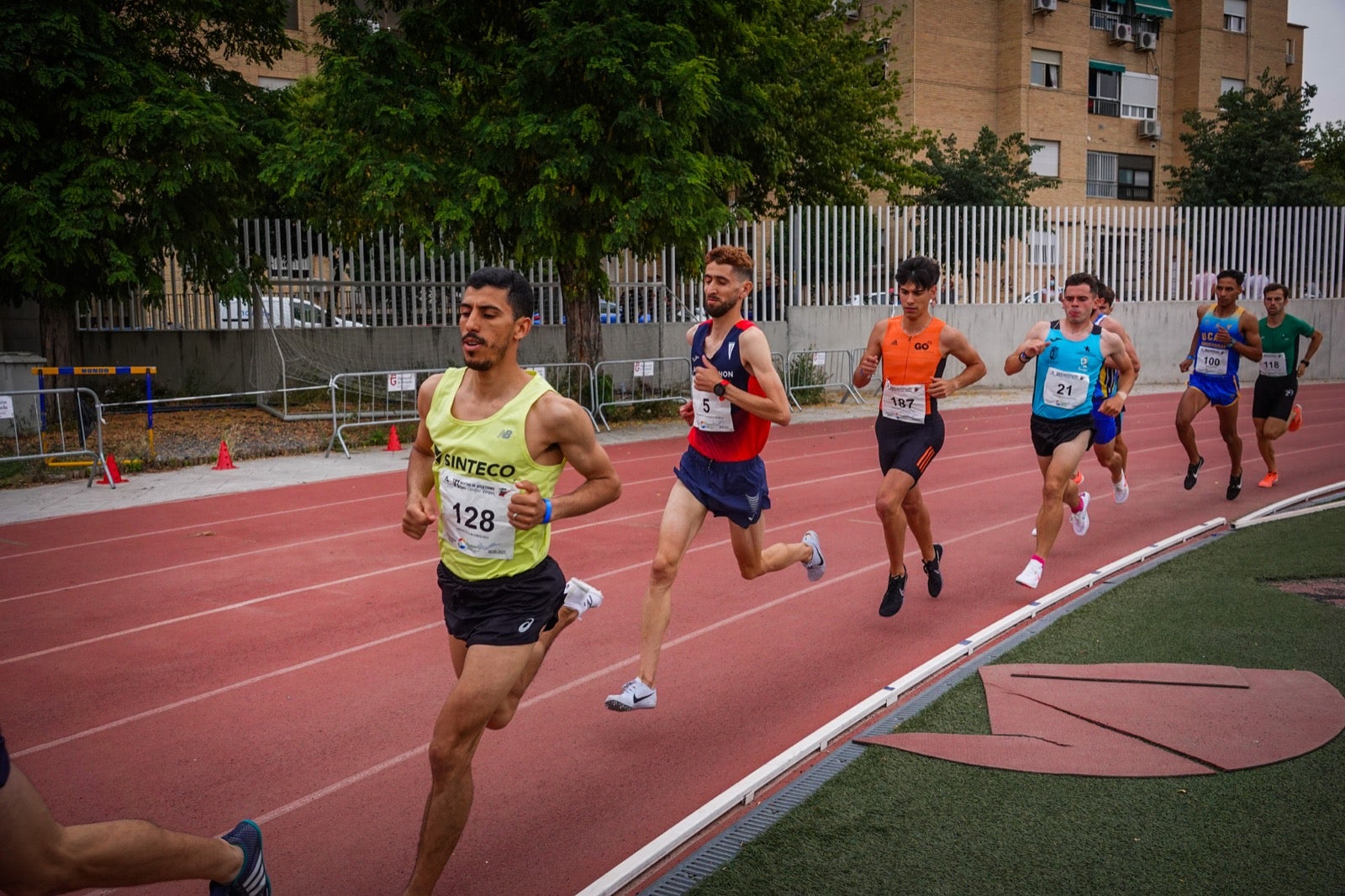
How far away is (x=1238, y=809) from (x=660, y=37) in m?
13.9

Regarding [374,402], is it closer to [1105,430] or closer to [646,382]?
[646,382]

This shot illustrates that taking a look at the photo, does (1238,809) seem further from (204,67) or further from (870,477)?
(204,67)

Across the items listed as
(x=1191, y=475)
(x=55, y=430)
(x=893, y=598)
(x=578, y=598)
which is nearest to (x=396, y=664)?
(x=578, y=598)

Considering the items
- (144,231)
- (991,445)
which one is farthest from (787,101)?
(144,231)

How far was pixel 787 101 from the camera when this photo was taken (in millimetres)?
25750

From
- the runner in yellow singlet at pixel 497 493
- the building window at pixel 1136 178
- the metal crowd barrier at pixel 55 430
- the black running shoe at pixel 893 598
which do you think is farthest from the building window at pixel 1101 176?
the runner in yellow singlet at pixel 497 493

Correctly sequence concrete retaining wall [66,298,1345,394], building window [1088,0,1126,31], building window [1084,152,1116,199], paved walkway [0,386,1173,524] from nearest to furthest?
paved walkway [0,386,1173,524] < concrete retaining wall [66,298,1345,394] < building window [1088,0,1126,31] < building window [1084,152,1116,199]

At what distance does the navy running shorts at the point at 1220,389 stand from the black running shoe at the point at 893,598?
5.98 meters

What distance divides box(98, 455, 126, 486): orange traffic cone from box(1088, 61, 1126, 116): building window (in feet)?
150

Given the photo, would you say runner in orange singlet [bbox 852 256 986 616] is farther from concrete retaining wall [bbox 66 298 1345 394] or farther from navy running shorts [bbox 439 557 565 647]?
concrete retaining wall [bbox 66 298 1345 394]

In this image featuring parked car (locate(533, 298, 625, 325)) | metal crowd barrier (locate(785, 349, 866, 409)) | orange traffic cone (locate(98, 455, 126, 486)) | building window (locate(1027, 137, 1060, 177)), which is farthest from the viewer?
building window (locate(1027, 137, 1060, 177))

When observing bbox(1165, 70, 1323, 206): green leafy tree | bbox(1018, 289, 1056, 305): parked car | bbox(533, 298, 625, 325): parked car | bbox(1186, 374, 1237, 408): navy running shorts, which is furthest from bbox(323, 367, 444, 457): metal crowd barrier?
bbox(1165, 70, 1323, 206): green leafy tree

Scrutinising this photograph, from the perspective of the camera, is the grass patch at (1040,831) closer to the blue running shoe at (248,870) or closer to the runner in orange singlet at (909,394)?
the blue running shoe at (248,870)

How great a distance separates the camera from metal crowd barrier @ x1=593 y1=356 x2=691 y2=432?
1945cm
